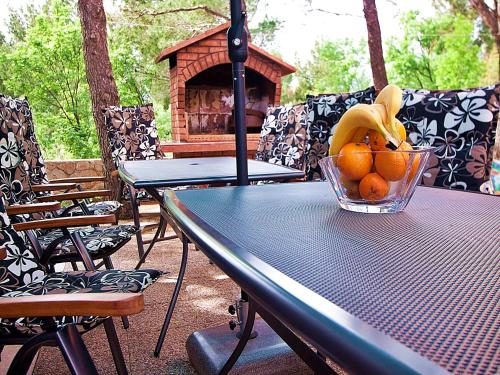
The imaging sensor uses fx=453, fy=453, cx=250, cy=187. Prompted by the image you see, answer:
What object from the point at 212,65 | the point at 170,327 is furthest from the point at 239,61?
the point at 212,65

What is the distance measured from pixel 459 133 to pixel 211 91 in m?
5.02

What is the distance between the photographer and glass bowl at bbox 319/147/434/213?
33.7 inches

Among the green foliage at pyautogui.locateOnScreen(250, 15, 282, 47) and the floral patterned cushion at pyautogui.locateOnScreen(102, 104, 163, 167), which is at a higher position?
the green foliage at pyautogui.locateOnScreen(250, 15, 282, 47)

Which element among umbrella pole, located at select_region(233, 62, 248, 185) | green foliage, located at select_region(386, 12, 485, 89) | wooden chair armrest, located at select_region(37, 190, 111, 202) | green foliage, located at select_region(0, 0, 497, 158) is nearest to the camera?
umbrella pole, located at select_region(233, 62, 248, 185)

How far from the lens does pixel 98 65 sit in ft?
16.3

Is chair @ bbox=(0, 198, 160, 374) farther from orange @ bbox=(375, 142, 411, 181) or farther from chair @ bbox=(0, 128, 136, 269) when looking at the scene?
orange @ bbox=(375, 142, 411, 181)

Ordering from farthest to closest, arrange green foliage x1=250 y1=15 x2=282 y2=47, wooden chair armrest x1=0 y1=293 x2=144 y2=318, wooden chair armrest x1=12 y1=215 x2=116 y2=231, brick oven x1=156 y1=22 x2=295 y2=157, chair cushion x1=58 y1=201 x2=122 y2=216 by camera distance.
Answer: green foliage x1=250 y1=15 x2=282 y2=47 < brick oven x1=156 y1=22 x2=295 y2=157 < chair cushion x1=58 y1=201 x2=122 y2=216 < wooden chair armrest x1=12 y1=215 x2=116 y2=231 < wooden chair armrest x1=0 y1=293 x2=144 y2=318

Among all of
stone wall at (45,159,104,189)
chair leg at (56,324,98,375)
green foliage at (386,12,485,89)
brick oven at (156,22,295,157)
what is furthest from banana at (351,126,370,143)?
green foliage at (386,12,485,89)

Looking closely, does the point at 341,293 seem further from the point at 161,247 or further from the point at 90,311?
the point at 161,247

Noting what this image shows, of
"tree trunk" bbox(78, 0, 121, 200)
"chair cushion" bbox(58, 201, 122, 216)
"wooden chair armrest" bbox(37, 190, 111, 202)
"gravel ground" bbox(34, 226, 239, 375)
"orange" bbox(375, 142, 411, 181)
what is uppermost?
"tree trunk" bbox(78, 0, 121, 200)

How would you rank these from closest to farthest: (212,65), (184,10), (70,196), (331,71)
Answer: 1. (70,196)
2. (212,65)
3. (184,10)
4. (331,71)

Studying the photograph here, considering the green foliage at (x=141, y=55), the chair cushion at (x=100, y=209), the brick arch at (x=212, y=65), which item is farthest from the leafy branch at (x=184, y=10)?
the chair cushion at (x=100, y=209)

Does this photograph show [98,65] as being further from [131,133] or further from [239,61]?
[239,61]

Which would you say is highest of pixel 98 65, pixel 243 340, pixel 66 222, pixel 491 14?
pixel 491 14
